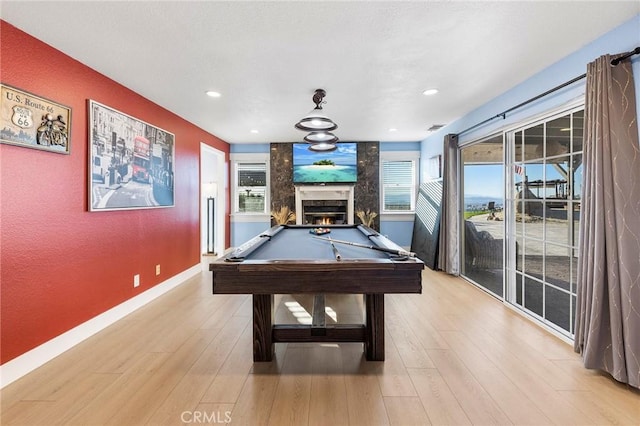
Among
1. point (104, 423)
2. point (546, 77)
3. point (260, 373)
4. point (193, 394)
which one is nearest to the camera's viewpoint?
point (104, 423)

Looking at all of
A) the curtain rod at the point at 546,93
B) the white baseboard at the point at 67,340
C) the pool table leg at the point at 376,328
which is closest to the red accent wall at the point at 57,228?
the white baseboard at the point at 67,340

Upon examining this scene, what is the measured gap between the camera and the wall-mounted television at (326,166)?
6.54m

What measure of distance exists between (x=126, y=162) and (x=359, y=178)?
14.9 ft

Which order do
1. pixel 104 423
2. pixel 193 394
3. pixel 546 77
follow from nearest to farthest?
pixel 104 423
pixel 193 394
pixel 546 77

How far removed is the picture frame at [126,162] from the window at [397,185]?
438 cm

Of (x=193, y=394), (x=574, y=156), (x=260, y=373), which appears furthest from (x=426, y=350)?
(x=574, y=156)

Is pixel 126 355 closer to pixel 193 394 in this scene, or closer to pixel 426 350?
pixel 193 394

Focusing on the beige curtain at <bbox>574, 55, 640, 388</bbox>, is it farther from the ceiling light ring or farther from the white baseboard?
the white baseboard

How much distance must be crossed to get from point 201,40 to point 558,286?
3881mm

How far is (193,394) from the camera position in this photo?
6.27 feet

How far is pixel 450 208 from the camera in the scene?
4691 millimetres

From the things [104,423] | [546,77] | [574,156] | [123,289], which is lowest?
[104,423]

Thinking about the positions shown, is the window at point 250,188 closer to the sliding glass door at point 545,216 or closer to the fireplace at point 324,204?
the fireplace at point 324,204

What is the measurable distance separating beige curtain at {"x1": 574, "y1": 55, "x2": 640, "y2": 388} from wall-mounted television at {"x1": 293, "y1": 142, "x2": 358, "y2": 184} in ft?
14.9
